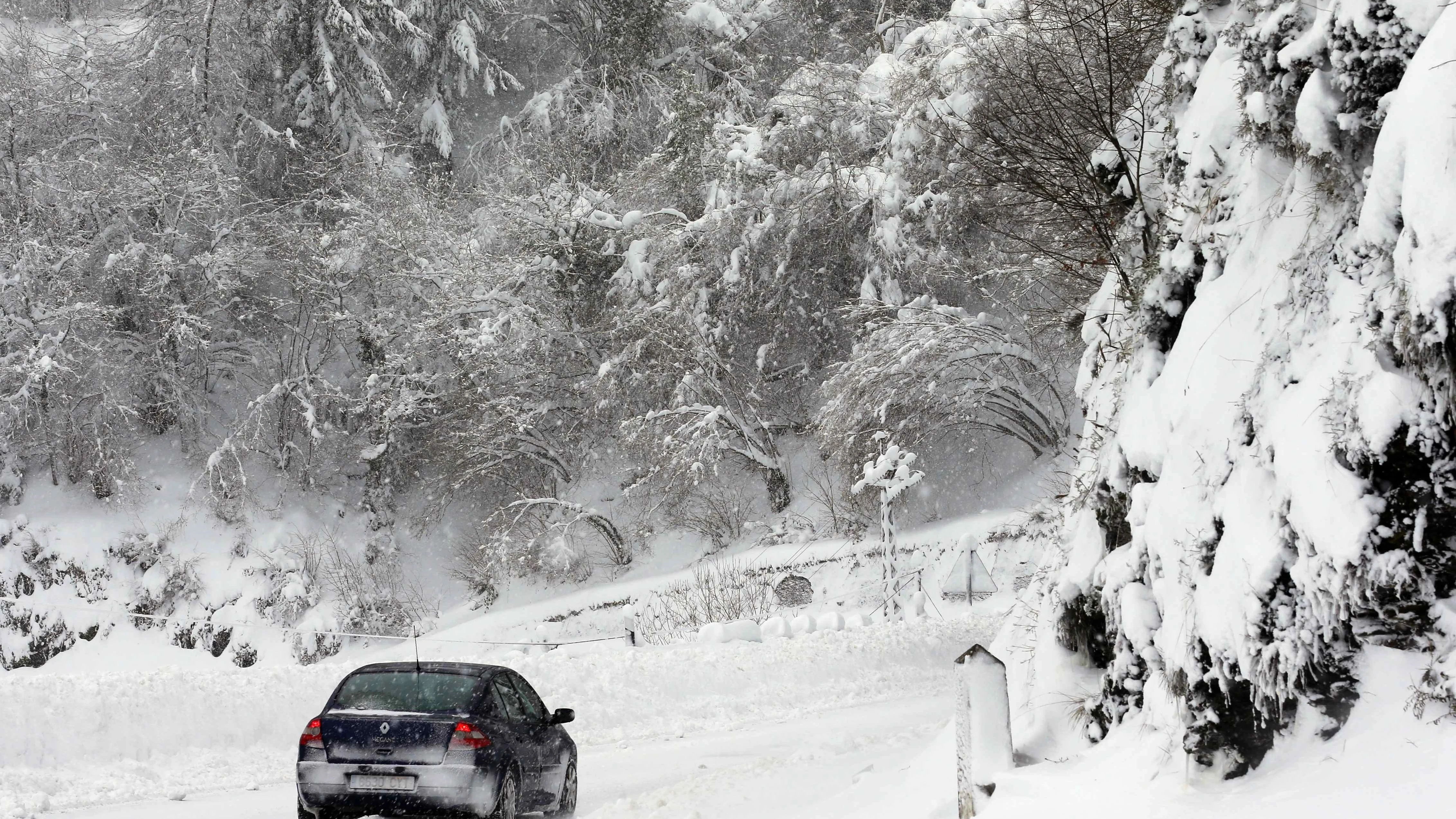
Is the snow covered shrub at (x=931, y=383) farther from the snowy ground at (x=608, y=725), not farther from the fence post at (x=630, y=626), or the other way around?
the snowy ground at (x=608, y=725)

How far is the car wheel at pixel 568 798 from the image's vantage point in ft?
31.0

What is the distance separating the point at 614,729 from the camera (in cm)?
1425

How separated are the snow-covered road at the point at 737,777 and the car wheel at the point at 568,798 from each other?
0.11 meters

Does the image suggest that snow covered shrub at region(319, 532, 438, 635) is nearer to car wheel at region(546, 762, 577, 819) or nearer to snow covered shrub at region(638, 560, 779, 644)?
snow covered shrub at region(638, 560, 779, 644)

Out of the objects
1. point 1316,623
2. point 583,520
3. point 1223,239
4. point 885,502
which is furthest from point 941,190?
point 1316,623

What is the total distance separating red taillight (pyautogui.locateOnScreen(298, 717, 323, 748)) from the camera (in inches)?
317

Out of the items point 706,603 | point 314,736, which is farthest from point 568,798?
point 706,603

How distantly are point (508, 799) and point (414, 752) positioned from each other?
78 cm

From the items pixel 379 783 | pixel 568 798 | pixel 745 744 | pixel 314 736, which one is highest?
pixel 314 736

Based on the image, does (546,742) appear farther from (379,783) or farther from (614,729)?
(614,729)

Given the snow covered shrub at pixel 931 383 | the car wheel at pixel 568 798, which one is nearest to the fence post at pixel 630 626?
the car wheel at pixel 568 798

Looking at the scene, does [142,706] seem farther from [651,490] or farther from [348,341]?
[348,341]

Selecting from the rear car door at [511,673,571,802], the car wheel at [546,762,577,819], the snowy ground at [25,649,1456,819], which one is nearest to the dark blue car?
the rear car door at [511,673,571,802]

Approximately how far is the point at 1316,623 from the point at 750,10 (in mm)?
38122
